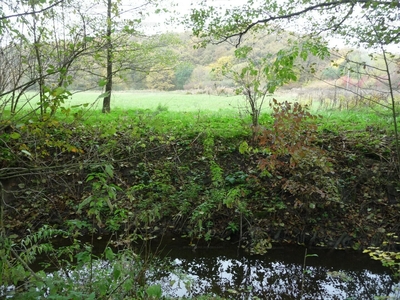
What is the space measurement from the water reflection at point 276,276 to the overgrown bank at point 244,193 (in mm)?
333

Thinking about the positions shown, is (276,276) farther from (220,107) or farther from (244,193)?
(220,107)

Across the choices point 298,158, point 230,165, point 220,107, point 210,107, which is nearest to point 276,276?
point 298,158

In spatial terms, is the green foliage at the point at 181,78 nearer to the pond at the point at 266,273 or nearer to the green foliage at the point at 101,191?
the pond at the point at 266,273

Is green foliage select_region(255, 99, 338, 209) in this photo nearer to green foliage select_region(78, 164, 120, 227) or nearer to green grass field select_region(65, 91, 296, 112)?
green foliage select_region(78, 164, 120, 227)

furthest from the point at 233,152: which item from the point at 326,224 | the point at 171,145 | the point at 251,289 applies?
the point at 251,289

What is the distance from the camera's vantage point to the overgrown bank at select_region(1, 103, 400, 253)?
5883 millimetres

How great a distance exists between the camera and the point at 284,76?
2.85m

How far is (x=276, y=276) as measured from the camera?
4973 mm

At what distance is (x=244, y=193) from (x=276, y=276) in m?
1.82

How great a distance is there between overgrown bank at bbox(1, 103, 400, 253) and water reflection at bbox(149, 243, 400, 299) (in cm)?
33

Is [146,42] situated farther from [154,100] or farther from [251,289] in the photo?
[251,289]

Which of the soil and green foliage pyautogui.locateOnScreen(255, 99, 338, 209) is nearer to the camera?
green foliage pyautogui.locateOnScreen(255, 99, 338, 209)

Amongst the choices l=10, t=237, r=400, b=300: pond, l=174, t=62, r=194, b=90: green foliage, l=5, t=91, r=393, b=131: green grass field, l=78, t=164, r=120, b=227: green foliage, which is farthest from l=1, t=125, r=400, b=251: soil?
l=174, t=62, r=194, b=90: green foliage

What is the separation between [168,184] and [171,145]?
1.19m
